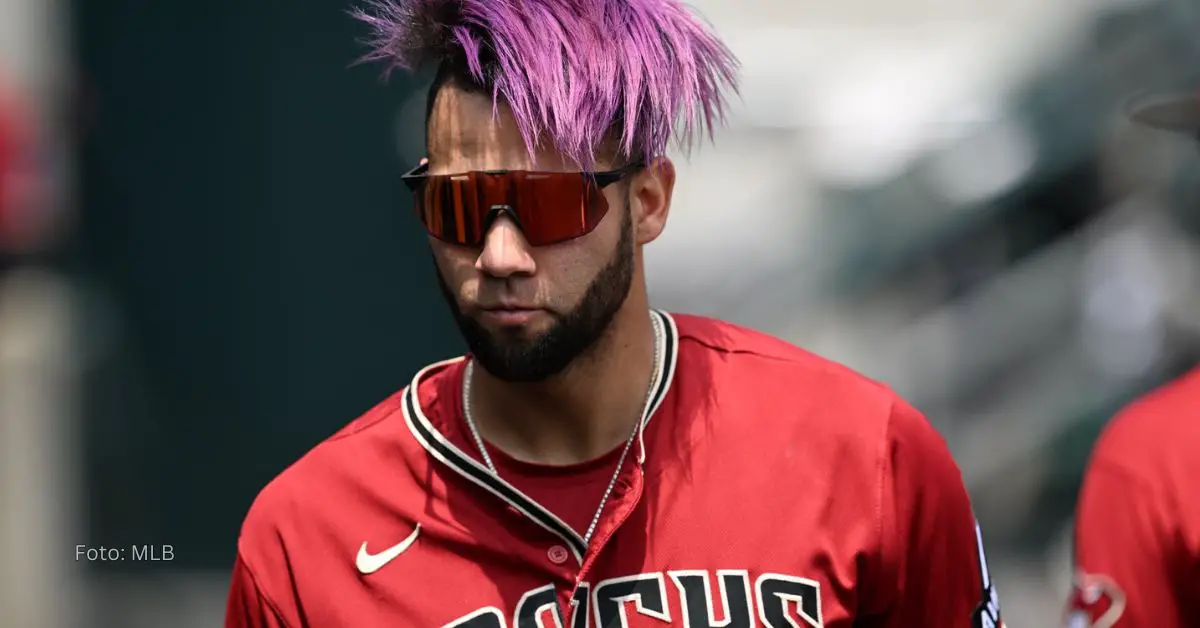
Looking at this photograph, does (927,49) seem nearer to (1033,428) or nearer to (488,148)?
(1033,428)

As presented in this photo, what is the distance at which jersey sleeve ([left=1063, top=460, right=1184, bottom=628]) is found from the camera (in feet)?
9.66

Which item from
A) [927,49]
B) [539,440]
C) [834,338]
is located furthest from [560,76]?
[927,49]

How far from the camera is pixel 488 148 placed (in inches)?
117

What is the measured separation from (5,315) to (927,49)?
15.7 feet

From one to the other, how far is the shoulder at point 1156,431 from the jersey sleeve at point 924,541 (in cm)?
30

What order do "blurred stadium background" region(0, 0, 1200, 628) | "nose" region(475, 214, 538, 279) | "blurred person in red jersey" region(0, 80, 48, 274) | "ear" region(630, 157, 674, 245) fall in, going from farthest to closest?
1. "blurred person in red jersey" region(0, 80, 48, 274)
2. "blurred stadium background" region(0, 0, 1200, 628)
3. "ear" region(630, 157, 674, 245)
4. "nose" region(475, 214, 538, 279)

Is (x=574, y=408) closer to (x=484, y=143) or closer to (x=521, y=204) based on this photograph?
(x=521, y=204)

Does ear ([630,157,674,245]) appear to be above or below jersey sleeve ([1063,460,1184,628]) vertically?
above

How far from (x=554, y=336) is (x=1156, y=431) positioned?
1190 mm

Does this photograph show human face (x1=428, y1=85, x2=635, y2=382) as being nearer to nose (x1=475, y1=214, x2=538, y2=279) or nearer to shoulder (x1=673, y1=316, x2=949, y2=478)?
nose (x1=475, y1=214, x2=538, y2=279)

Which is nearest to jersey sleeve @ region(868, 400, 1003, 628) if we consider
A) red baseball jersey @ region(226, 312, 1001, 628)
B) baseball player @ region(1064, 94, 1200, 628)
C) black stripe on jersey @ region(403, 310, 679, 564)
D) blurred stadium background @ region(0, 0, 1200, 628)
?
red baseball jersey @ region(226, 312, 1001, 628)

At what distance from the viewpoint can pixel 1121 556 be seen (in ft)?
9.80

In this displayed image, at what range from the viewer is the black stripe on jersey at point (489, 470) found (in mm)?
3004

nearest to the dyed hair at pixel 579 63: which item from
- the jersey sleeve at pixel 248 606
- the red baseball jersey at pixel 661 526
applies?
the red baseball jersey at pixel 661 526
